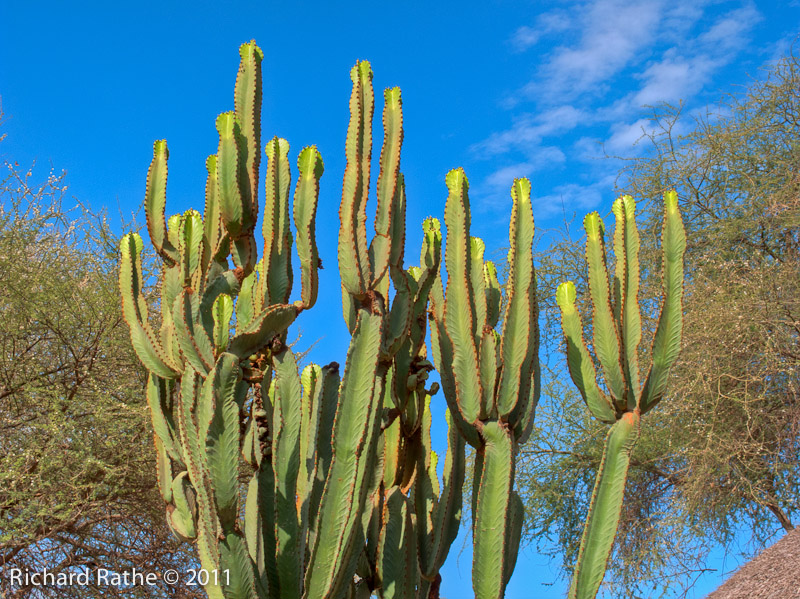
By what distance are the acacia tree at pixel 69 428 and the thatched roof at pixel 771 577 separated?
5687 mm

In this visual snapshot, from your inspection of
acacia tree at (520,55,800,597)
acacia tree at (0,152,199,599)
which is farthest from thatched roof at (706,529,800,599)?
acacia tree at (0,152,199,599)

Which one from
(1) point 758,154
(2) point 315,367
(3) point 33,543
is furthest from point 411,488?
(1) point 758,154

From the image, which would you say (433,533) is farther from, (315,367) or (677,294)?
(677,294)

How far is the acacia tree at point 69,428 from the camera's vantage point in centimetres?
761

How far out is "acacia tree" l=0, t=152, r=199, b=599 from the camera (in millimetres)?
7613

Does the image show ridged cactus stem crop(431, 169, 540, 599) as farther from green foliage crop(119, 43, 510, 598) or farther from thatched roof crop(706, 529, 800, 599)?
thatched roof crop(706, 529, 800, 599)

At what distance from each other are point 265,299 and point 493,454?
1210mm

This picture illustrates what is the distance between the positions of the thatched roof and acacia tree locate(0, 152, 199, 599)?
18.7 ft

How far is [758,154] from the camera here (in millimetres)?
11711

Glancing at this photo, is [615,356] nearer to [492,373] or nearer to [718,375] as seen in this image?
[492,373]

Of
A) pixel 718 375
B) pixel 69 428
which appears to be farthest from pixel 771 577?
pixel 69 428

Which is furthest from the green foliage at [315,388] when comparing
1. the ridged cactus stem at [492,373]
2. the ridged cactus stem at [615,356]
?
the ridged cactus stem at [615,356]

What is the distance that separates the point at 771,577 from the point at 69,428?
710 cm

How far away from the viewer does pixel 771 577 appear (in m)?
7.76
